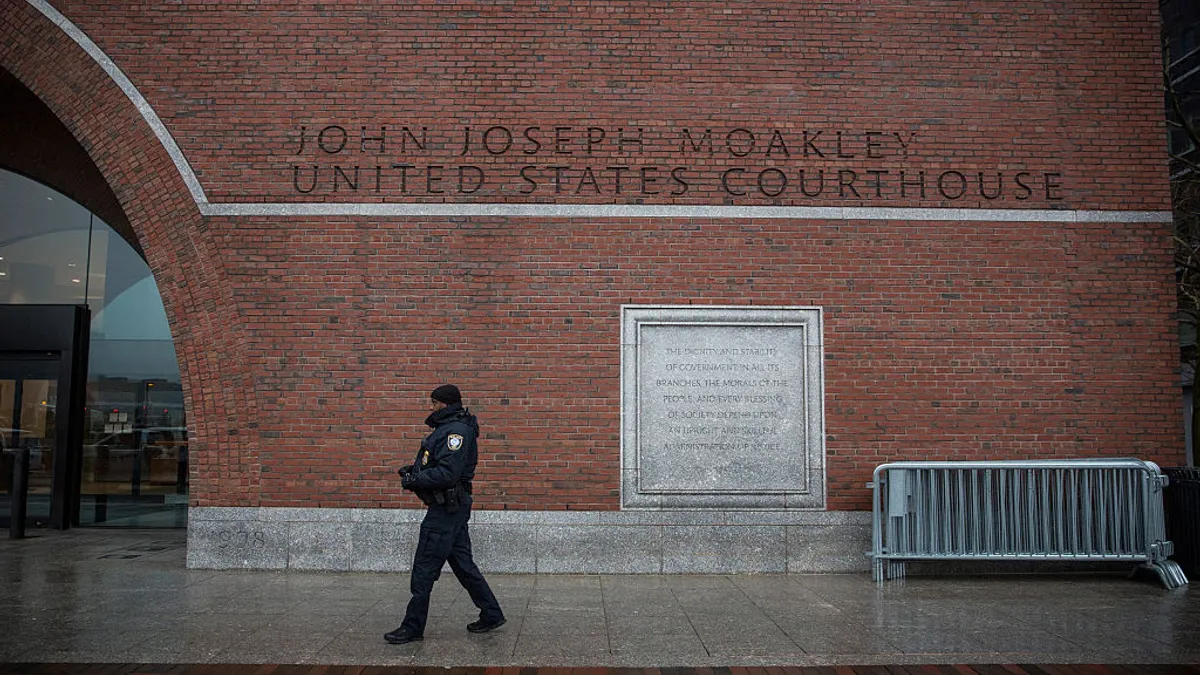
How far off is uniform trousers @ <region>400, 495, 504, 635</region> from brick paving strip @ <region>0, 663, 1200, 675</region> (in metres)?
0.60

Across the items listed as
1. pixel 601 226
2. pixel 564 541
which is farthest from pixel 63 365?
pixel 601 226

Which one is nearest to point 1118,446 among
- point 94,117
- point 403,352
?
point 403,352

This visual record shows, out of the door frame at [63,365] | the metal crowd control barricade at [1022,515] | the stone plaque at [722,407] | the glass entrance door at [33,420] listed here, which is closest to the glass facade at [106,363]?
the glass entrance door at [33,420]

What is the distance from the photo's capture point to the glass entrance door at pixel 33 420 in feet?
40.9

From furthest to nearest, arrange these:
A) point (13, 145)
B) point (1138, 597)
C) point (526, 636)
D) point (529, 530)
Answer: point (13, 145)
point (529, 530)
point (1138, 597)
point (526, 636)

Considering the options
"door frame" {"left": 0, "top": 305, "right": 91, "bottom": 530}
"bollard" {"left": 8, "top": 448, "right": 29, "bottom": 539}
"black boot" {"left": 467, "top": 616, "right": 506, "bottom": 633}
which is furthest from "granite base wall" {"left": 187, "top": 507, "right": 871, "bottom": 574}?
"door frame" {"left": 0, "top": 305, "right": 91, "bottom": 530}

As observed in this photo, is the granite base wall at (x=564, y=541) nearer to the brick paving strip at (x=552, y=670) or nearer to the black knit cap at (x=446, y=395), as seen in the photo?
the black knit cap at (x=446, y=395)

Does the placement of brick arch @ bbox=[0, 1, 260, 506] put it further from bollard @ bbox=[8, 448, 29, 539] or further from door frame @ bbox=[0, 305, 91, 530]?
door frame @ bbox=[0, 305, 91, 530]

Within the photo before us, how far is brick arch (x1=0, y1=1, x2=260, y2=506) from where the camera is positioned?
938 cm

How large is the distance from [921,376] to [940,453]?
81 cm

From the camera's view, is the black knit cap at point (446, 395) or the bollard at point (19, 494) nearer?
the black knit cap at point (446, 395)

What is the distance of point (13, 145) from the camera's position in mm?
11969

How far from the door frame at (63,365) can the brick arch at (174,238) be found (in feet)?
12.6

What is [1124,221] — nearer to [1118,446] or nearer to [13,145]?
[1118,446]
